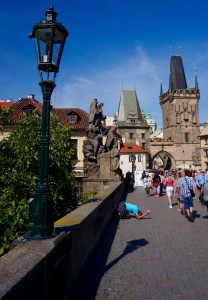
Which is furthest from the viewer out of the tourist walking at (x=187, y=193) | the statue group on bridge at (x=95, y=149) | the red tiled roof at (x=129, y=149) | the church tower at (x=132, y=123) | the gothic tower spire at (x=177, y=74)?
the gothic tower spire at (x=177, y=74)

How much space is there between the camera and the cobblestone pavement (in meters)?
3.89

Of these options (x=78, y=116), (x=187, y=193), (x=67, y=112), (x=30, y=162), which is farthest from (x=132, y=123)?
(x=30, y=162)

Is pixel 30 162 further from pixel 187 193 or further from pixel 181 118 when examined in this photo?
pixel 181 118

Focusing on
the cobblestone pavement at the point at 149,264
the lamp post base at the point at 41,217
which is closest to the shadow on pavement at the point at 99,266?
the cobblestone pavement at the point at 149,264

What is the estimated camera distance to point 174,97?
255ft

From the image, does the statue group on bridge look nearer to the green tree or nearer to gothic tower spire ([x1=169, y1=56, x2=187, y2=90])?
the green tree

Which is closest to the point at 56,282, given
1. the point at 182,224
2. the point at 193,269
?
the point at 193,269

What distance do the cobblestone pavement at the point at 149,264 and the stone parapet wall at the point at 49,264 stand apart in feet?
1.27

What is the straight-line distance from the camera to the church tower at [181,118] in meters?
73.8

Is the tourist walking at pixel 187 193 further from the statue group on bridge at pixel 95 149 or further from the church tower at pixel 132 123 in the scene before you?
the church tower at pixel 132 123

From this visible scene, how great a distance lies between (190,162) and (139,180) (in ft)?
157

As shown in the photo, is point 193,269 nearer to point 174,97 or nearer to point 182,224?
point 182,224

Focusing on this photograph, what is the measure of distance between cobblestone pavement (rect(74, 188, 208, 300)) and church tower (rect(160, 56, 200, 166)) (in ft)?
222

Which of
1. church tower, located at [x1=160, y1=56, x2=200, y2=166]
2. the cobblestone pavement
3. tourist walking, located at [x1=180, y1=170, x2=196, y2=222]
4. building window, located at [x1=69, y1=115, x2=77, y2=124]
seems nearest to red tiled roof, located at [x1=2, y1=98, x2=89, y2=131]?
building window, located at [x1=69, y1=115, x2=77, y2=124]
